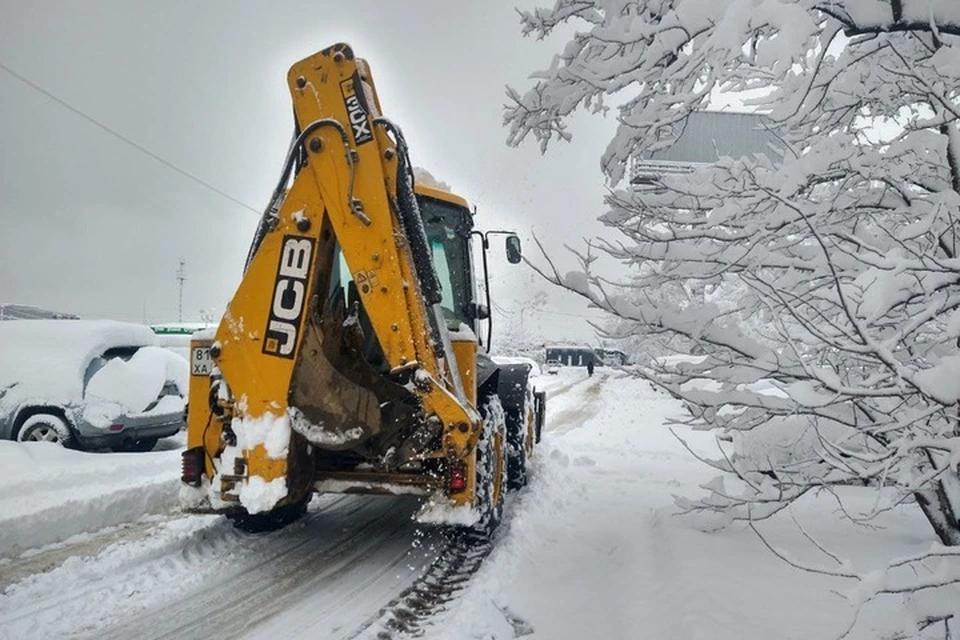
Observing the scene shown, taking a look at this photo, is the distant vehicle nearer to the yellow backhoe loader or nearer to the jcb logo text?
the yellow backhoe loader

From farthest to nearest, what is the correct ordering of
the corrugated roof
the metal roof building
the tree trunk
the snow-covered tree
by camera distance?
1. the corrugated roof
2. the metal roof building
3. the tree trunk
4. the snow-covered tree

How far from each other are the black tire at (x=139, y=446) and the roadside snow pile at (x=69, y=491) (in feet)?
2.55

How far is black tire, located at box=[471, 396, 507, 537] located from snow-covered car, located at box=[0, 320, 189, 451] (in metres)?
4.76

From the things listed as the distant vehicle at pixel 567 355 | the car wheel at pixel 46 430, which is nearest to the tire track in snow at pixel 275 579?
the car wheel at pixel 46 430

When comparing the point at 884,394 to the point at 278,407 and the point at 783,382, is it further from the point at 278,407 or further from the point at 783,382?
the point at 278,407

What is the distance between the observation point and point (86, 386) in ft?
24.5

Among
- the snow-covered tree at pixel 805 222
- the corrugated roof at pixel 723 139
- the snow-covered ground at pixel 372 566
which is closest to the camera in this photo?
the snow-covered tree at pixel 805 222

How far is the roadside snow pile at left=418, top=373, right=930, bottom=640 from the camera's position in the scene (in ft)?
10.5

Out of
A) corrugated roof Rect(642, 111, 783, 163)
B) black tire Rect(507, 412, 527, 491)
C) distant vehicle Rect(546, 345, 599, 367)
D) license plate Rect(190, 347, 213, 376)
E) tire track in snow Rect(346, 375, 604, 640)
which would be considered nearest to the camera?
tire track in snow Rect(346, 375, 604, 640)

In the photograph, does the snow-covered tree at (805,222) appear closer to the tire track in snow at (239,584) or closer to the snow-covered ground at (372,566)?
the snow-covered ground at (372,566)

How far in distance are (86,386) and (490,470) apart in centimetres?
548

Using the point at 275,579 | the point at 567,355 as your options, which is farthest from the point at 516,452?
the point at 567,355

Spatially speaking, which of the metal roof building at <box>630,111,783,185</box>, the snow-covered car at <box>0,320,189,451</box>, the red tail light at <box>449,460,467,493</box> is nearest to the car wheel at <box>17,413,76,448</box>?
the snow-covered car at <box>0,320,189,451</box>

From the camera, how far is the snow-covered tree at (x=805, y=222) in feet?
6.87
